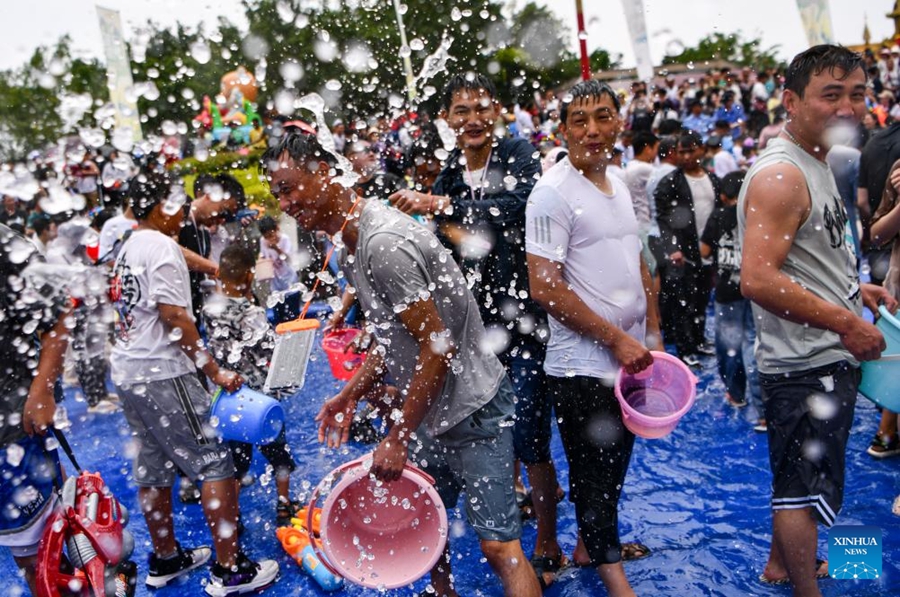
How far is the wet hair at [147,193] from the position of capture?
343 cm

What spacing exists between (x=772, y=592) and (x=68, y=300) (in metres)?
3.32

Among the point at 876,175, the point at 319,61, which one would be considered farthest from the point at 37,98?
the point at 876,175

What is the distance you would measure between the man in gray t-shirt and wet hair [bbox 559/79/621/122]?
33.0 inches

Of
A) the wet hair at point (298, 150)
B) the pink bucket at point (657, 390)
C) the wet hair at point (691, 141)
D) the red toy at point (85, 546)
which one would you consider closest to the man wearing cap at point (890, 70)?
the wet hair at point (691, 141)

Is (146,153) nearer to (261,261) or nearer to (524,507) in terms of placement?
(524,507)

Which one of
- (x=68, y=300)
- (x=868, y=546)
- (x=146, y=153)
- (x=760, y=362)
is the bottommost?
(x=868, y=546)

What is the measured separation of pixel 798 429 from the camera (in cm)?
257

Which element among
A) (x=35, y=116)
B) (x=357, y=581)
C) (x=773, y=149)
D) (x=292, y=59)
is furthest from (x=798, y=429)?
(x=35, y=116)

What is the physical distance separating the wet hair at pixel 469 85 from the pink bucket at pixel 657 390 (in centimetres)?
152

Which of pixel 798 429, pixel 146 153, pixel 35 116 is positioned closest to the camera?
pixel 798 429

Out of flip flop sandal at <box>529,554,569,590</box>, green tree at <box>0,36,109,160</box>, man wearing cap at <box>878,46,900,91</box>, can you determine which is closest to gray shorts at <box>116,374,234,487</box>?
flip flop sandal at <box>529,554,569,590</box>

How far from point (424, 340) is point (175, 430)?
5.61 feet

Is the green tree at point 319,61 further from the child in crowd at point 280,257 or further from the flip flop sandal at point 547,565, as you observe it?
the flip flop sandal at point 547,565

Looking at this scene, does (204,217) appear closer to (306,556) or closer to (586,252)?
(306,556)
